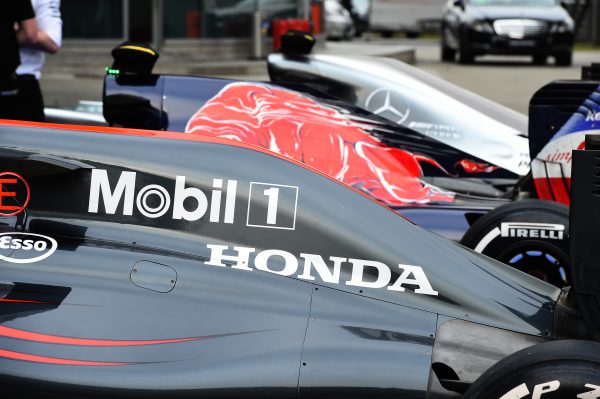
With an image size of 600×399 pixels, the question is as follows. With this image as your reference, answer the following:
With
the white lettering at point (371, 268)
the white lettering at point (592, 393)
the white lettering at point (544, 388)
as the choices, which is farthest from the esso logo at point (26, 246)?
the white lettering at point (592, 393)

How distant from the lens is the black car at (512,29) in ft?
65.4

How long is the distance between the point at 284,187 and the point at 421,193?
7.44ft

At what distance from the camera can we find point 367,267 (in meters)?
3.37

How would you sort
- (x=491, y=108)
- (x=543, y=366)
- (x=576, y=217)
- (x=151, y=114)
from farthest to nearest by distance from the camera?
1. (x=491, y=108)
2. (x=151, y=114)
3. (x=576, y=217)
4. (x=543, y=366)

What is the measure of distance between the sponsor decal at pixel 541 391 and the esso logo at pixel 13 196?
149 centimetres

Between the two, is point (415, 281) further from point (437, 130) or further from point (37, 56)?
point (37, 56)

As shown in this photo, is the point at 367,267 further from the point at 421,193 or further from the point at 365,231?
the point at 421,193

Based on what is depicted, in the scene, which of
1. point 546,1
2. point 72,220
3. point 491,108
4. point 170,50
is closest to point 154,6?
point 170,50

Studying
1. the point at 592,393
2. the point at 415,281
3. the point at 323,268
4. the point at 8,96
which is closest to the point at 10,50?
the point at 8,96

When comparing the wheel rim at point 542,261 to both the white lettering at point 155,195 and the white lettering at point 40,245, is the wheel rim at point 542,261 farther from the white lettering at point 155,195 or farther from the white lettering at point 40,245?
the white lettering at point 40,245

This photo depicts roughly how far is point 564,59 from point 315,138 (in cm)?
1609

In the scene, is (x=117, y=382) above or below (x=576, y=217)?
below

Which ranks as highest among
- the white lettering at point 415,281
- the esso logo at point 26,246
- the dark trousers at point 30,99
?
the dark trousers at point 30,99

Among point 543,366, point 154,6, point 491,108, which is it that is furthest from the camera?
point 154,6
